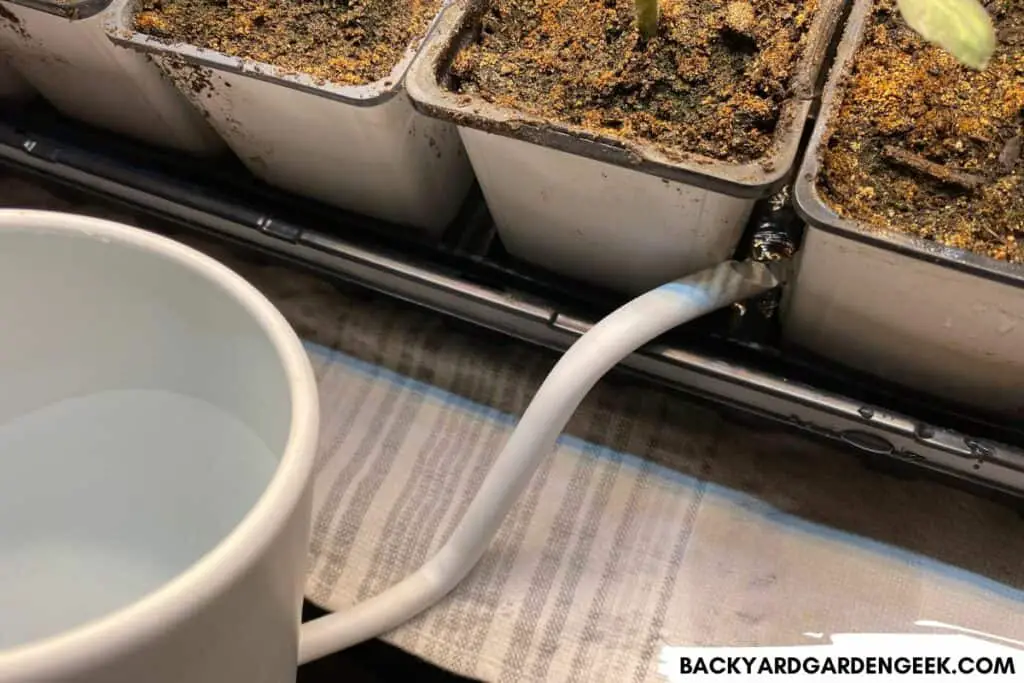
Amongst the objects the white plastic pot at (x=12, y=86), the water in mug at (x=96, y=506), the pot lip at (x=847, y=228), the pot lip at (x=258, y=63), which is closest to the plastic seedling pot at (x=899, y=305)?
the pot lip at (x=847, y=228)

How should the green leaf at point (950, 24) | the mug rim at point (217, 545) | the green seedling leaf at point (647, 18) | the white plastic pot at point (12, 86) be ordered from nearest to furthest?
the mug rim at point (217, 545) < the green leaf at point (950, 24) < the green seedling leaf at point (647, 18) < the white plastic pot at point (12, 86)

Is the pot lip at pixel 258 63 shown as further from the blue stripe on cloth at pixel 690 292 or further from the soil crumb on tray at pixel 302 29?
the blue stripe on cloth at pixel 690 292

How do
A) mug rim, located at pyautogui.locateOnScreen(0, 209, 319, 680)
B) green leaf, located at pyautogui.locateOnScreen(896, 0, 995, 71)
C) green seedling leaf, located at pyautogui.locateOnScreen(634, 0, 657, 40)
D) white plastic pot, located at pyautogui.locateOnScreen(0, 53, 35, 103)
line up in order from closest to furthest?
mug rim, located at pyautogui.locateOnScreen(0, 209, 319, 680), green leaf, located at pyautogui.locateOnScreen(896, 0, 995, 71), green seedling leaf, located at pyautogui.locateOnScreen(634, 0, 657, 40), white plastic pot, located at pyautogui.locateOnScreen(0, 53, 35, 103)

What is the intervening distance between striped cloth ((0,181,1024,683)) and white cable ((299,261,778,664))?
0.11ft

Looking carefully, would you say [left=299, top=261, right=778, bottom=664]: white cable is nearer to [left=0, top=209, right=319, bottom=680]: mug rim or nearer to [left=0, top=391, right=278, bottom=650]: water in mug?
[left=0, top=391, right=278, bottom=650]: water in mug

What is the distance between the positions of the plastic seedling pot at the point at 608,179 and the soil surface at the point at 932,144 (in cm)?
3

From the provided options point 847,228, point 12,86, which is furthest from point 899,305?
point 12,86

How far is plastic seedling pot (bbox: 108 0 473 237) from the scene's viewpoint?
2.01 ft

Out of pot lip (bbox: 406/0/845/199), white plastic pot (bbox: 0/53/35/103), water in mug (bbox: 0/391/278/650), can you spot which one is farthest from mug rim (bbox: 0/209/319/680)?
white plastic pot (bbox: 0/53/35/103)

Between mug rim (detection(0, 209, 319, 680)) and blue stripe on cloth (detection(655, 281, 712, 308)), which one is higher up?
mug rim (detection(0, 209, 319, 680))

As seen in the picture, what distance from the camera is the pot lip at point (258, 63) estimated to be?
0.59 metres

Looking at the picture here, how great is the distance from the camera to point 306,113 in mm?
647

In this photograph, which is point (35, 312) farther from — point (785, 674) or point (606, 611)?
point (785, 674)

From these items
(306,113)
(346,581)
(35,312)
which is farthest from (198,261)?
(346,581)
